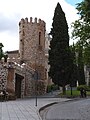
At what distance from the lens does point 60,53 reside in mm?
53062

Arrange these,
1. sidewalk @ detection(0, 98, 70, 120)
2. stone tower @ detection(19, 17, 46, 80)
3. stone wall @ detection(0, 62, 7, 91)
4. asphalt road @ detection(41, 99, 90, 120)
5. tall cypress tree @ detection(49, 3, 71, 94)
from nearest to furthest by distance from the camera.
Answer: sidewalk @ detection(0, 98, 70, 120)
asphalt road @ detection(41, 99, 90, 120)
stone wall @ detection(0, 62, 7, 91)
tall cypress tree @ detection(49, 3, 71, 94)
stone tower @ detection(19, 17, 46, 80)

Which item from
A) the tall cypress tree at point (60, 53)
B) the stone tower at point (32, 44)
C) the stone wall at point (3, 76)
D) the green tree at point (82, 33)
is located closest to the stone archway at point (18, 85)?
the stone wall at point (3, 76)

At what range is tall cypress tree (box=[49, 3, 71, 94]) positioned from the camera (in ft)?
172

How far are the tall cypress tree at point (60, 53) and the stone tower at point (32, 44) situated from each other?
415 inches

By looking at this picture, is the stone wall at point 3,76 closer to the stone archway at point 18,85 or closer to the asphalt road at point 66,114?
the stone archway at point 18,85

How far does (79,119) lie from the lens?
1877 cm

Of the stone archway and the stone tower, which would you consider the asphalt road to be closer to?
the stone archway

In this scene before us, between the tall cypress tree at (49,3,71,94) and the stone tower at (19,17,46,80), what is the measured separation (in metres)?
10.5

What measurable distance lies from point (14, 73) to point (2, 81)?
2.60 meters

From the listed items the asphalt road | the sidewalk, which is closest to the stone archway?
the sidewalk

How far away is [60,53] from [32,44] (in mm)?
12693

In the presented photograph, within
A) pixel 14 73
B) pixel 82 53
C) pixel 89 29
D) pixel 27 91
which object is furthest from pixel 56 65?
pixel 89 29

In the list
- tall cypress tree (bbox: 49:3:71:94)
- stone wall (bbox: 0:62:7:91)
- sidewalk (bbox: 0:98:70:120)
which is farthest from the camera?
tall cypress tree (bbox: 49:3:71:94)

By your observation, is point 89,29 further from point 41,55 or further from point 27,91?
point 41,55
